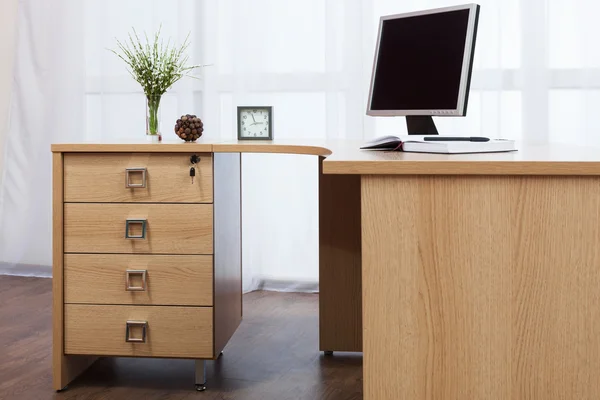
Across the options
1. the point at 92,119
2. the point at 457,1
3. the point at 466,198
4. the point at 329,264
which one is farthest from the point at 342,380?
the point at 92,119

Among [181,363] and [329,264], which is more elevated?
[329,264]

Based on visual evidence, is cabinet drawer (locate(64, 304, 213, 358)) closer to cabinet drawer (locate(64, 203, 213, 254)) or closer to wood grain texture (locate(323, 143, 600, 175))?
cabinet drawer (locate(64, 203, 213, 254))

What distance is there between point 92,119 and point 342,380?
2.25m

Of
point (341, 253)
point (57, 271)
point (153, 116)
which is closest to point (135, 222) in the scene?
point (57, 271)

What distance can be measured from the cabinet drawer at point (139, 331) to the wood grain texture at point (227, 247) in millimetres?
55

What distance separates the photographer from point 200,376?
7.98ft

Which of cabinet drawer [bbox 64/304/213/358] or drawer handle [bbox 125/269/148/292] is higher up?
drawer handle [bbox 125/269/148/292]

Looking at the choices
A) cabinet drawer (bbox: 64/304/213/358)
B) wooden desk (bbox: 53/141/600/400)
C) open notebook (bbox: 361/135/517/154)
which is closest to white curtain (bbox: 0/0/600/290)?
cabinet drawer (bbox: 64/304/213/358)

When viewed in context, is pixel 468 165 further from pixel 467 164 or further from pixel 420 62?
pixel 420 62

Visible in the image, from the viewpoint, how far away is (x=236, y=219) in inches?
110

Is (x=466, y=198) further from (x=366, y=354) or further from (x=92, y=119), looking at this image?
(x=92, y=119)

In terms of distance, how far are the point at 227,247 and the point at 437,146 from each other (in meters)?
1.02

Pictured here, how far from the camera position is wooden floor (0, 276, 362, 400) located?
2.41 metres

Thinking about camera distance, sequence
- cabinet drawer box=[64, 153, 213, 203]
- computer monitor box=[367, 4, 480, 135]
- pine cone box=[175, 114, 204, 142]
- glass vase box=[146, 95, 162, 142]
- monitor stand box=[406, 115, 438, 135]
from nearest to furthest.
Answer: computer monitor box=[367, 4, 480, 135] < monitor stand box=[406, 115, 438, 135] < cabinet drawer box=[64, 153, 213, 203] < pine cone box=[175, 114, 204, 142] < glass vase box=[146, 95, 162, 142]
